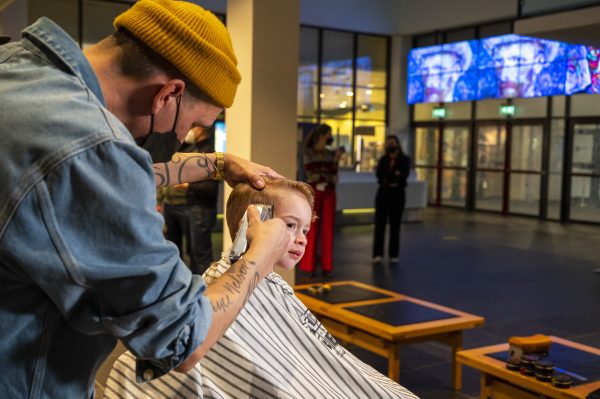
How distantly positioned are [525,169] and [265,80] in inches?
397

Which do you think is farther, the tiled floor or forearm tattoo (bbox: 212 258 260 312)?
the tiled floor

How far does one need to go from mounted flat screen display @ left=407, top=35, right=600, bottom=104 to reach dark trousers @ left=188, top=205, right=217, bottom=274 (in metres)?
7.79

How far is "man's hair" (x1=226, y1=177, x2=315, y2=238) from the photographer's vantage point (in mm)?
2007

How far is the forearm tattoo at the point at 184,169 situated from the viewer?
1609mm

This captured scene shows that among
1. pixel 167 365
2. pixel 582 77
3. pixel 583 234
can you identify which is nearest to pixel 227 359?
pixel 167 365

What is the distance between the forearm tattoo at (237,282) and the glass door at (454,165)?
13.9 m

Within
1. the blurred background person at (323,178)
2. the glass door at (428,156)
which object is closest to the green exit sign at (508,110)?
the glass door at (428,156)

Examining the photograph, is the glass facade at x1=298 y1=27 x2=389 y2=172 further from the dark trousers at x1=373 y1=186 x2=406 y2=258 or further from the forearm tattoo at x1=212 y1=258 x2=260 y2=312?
the forearm tattoo at x1=212 y1=258 x2=260 y2=312

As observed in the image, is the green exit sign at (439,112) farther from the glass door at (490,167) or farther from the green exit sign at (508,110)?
the green exit sign at (508,110)

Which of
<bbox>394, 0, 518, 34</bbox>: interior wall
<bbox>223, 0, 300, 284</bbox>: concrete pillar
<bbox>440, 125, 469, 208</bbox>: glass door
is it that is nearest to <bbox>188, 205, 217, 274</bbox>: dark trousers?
<bbox>223, 0, 300, 284</bbox>: concrete pillar

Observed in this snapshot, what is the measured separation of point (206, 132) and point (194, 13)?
4251 millimetres

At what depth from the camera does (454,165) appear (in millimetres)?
14883

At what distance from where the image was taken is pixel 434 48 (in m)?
15.0

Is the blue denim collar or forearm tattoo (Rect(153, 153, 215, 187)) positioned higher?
the blue denim collar
